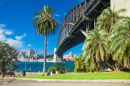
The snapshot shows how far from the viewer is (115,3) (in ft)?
90.1

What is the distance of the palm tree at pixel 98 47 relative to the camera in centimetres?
2147

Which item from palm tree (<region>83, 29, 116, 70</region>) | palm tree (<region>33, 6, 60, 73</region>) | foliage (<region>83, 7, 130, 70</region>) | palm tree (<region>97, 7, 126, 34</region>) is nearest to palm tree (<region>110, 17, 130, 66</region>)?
foliage (<region>83, 7, 130, 70</region>)

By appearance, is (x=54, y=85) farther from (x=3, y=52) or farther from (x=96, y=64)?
(x=3, y=52)

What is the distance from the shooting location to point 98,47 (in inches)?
876

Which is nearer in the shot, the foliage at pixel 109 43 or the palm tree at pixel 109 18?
the foliage at pixel 109 43

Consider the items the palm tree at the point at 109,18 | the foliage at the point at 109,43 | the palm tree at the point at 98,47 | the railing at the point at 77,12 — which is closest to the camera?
the foliage at the point at 109,43

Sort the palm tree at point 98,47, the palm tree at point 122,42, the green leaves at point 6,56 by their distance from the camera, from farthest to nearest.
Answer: the green leaves at point 6,56, the palm tree at point 98,47, the palm tree at point 122,42

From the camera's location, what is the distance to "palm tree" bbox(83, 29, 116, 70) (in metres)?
21.5

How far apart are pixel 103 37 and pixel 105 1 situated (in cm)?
1764

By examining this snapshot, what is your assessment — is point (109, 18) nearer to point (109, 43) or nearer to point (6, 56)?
point (109, 43)

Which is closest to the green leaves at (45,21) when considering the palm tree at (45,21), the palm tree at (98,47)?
the palm tree at (45,21)

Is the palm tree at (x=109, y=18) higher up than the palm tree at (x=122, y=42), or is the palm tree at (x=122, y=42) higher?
the palm tree at (x=109, y=18)

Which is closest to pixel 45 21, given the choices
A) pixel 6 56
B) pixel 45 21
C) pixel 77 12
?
pixel 45 21

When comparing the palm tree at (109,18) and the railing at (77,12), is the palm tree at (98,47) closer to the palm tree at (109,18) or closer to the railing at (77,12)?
the palm tree at (109,18)
